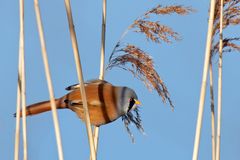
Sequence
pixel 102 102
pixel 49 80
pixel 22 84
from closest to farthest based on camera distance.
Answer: pixel 49 80
pixel 22 84
pixel 102 102

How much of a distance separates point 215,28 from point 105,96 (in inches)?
28.9

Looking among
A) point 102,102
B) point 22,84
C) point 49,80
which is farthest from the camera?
point 102,102

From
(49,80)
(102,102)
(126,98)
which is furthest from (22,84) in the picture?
(126,98)

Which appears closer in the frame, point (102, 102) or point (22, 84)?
point (22, 84)

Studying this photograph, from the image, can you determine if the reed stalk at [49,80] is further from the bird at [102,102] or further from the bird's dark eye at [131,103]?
the bird's dark eye at [131,103]

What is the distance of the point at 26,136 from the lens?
2.55 m

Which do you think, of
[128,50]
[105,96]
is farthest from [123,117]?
[128,50]

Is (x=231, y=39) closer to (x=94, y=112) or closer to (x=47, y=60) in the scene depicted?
(x=94, y=112)

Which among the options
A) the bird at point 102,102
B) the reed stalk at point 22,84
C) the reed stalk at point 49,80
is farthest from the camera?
the bird at point 102,102

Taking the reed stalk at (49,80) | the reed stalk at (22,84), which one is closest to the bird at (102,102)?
the reed stalk at (22,84)

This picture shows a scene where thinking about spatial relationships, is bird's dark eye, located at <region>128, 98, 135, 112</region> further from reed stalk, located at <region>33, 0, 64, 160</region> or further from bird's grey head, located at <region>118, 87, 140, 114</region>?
reed stalk, located at <region>33, 0, 64, 160</region>

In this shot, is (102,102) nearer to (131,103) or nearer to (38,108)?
(131,103)

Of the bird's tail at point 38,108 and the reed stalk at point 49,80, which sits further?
the bird's tail at point 38,108

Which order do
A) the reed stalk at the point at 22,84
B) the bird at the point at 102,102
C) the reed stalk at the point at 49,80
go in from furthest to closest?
the bird at the point at 102,102 → the reed stalk at the point at 22,84 → the reed stalk at the point at 49,80
